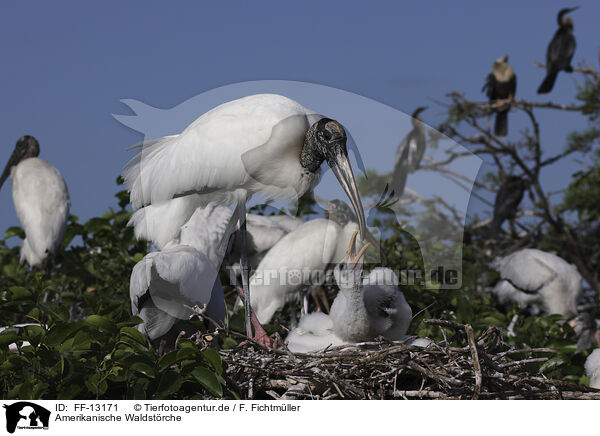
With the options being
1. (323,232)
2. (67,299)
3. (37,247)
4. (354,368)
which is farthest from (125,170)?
(37,247)

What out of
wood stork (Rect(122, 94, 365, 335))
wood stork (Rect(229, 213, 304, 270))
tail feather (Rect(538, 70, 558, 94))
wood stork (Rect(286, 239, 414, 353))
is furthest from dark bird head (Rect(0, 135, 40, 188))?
tail feather (Rect(538, 70, 558, 94))

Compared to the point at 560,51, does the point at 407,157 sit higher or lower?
lower

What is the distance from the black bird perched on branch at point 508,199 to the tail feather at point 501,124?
1.21 metres

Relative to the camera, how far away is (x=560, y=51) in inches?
348

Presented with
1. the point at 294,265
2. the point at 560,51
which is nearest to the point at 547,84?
the point at 560,51

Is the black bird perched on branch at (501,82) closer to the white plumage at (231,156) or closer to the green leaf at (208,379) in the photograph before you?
Answer: the white plumage at (231,156)

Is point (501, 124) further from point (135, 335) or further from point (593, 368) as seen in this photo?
point (135, 335)

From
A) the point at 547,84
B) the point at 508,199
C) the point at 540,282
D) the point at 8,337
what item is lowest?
the point at 8,337

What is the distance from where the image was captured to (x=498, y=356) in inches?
100

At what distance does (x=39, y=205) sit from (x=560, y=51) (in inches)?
258

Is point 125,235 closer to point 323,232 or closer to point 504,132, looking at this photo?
point 323,232
